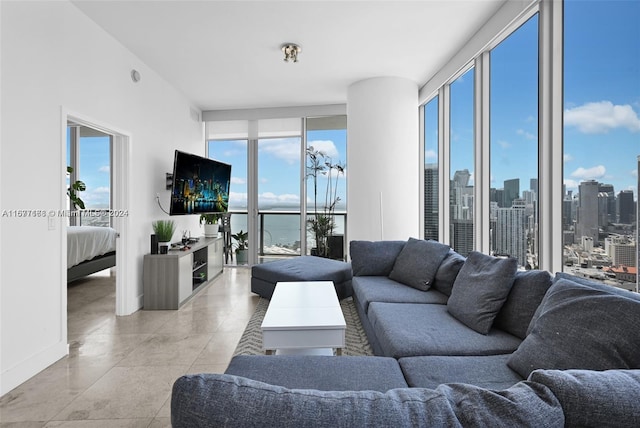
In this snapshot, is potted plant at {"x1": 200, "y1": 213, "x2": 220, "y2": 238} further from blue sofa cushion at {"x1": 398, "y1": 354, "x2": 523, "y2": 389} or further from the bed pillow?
blue sofa cushion at {"x1": 398, "y1": 354, "x2": 523, "y2": 389}

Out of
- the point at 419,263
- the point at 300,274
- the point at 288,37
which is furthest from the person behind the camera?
the point at 300,274

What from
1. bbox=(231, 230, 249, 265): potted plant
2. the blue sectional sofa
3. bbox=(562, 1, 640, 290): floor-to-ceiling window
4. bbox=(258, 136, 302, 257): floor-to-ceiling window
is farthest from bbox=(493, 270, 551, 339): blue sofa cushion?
bbox=(231, 230, 249, 265): potted plant

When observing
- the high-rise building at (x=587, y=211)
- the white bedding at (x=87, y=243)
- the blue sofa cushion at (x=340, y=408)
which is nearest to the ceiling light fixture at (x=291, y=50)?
the high-rise building at (x=587, y=211)

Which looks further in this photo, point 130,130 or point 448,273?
point 130,130

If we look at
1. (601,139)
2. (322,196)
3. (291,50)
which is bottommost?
(322,196)

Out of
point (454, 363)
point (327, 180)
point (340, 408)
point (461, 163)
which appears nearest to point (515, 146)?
point (461, 163)

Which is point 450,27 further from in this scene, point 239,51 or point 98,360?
point 98,360

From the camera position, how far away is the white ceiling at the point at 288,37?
2.75 metres

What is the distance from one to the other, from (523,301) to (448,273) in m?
0.86

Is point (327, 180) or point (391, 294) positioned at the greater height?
point (327, 180)

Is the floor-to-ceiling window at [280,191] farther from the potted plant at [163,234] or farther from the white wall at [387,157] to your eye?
the potted plant at [163,234]

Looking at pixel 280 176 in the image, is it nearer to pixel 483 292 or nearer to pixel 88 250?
pixel 88 250

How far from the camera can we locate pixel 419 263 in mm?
3002

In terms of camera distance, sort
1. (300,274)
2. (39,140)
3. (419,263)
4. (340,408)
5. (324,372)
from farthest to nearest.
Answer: (300,274)
(419,263)
(39,140)
(324,372)
(340,408)
